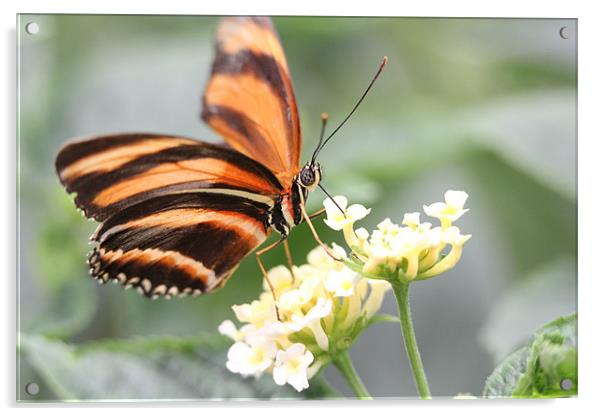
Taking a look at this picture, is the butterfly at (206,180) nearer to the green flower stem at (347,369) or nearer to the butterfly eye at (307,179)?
the butterfly eye at (307,179)

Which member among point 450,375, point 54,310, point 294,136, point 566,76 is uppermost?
point 566,76

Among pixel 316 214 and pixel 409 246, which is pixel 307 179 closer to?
pixel 316 214

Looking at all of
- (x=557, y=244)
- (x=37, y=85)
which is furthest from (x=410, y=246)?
(x=37, y=85)

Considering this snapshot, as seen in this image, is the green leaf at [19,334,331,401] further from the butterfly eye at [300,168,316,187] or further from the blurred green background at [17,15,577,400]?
the butterfly eye at [300,168,316,187]

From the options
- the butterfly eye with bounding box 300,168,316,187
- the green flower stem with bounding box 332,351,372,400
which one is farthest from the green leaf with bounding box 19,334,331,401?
the butterfly eye with bounding box 300,168,316,187

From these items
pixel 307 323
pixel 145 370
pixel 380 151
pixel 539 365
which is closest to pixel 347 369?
pixel 307 323

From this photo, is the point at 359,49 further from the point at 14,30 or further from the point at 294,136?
the point at 14,30
